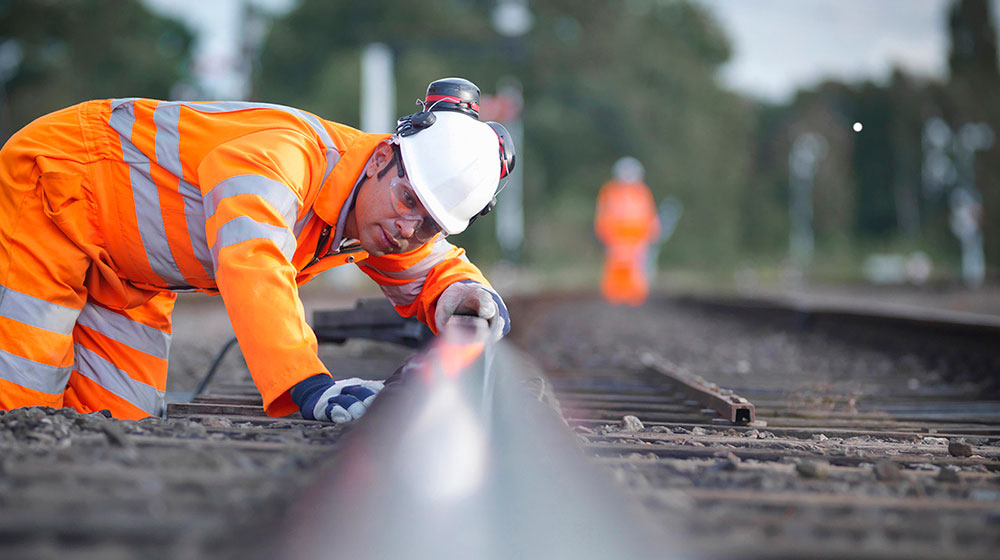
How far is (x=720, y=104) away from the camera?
153 ft

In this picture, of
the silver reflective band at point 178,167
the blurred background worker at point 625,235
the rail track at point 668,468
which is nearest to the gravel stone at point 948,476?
the rail track at point 668,468

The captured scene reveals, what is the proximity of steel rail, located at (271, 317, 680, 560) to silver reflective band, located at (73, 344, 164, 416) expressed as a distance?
1.53 metres

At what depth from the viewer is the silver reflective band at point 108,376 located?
10.4 ft

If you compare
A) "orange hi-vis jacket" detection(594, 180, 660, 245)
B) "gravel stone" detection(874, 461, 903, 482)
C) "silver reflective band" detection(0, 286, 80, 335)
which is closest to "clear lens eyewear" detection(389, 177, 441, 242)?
"silver reflective band" detection(0, 286, 80, 335)

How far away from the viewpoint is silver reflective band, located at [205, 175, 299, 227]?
92.3 inches

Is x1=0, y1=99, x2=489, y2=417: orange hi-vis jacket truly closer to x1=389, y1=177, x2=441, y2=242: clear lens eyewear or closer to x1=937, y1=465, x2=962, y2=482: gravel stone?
x1=389, y1=177, x2=441, y2=242: clear lens eyewear

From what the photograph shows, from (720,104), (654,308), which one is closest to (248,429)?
(654,308)

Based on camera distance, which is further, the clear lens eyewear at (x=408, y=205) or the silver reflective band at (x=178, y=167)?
the clear lens eyewear at (x=408, y=205)

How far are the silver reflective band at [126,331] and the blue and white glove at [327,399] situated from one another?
1.22 metres

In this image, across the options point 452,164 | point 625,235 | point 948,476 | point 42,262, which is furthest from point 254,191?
point 625,235

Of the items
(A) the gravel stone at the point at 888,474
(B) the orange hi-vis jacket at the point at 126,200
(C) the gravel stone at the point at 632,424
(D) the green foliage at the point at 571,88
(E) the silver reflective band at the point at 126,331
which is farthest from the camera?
(D) the green foliage at the point at 571,88

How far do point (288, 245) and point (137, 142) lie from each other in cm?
71

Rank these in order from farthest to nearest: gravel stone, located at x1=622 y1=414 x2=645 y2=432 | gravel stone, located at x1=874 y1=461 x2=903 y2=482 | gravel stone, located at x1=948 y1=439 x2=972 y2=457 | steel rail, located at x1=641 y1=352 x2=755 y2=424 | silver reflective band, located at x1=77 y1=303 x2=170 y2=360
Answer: silver reflective band, located at x1=77 y1=303 x2=170 y2=360 → steel rail, located at x1=641 y1=352 x2=755 y2=424 → gravel stone, located at x1=622 y1=414 x2=645 y2=432 → gravel stone, located at x1=948 y1=439 x2=972 y2=457 → gravel stone, located at x1=874 y1=461 x2=903 y2=482

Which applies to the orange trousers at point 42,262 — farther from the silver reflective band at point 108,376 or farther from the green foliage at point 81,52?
the green foliage at point 81,52
